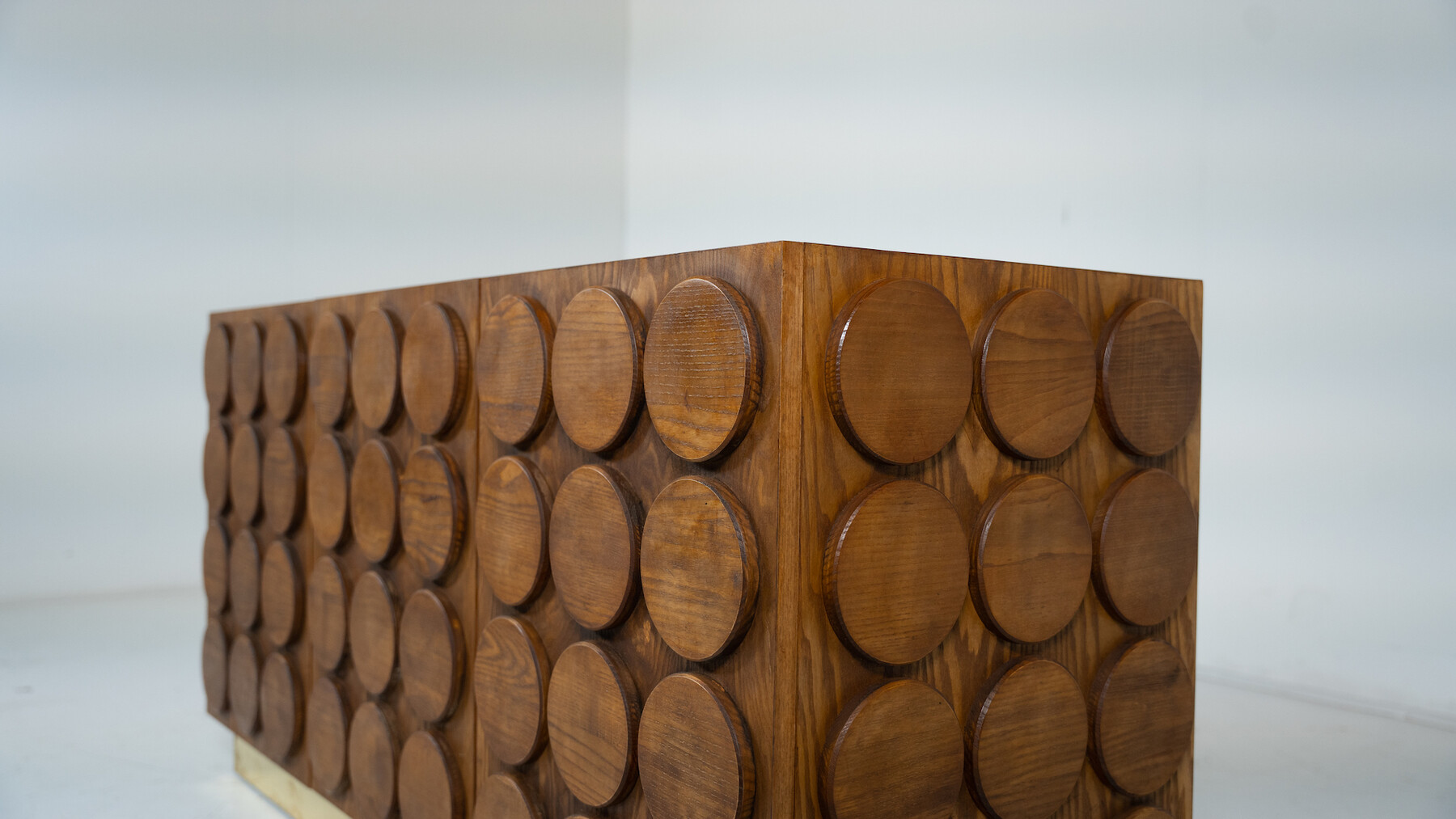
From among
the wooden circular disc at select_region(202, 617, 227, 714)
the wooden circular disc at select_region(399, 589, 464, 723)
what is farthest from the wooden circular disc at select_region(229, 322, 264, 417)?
the wooden circular disc at select_region(399, 589, 464, 723)

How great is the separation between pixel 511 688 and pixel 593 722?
276 mm

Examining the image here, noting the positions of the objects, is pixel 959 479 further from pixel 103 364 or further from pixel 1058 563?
pixel 103 364

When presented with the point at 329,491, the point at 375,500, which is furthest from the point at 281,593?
the point at 375,500

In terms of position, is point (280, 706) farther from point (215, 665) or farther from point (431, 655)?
point (431, 655)

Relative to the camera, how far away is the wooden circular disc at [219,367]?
125 inches

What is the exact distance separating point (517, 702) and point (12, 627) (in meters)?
4.85

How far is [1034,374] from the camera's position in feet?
5.73

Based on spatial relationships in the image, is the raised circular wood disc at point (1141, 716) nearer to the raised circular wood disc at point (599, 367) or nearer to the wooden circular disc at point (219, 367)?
the raised circular wood disc at point (599, 367)

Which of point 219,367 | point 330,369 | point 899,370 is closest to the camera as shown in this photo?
point 899,370

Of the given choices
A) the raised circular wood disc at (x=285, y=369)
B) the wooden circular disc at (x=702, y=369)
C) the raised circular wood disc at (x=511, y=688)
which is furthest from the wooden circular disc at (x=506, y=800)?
the raised circular wood disc at (x=285, y=369)

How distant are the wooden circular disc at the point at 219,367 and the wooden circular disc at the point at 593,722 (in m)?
1.74

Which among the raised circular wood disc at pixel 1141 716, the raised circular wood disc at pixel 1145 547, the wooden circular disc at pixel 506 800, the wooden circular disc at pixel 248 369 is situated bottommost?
the wooden circular disc at pixel 506 800

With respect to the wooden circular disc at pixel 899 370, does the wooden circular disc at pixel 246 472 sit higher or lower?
lower

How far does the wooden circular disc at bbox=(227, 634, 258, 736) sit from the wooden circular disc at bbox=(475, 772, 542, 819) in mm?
1216
